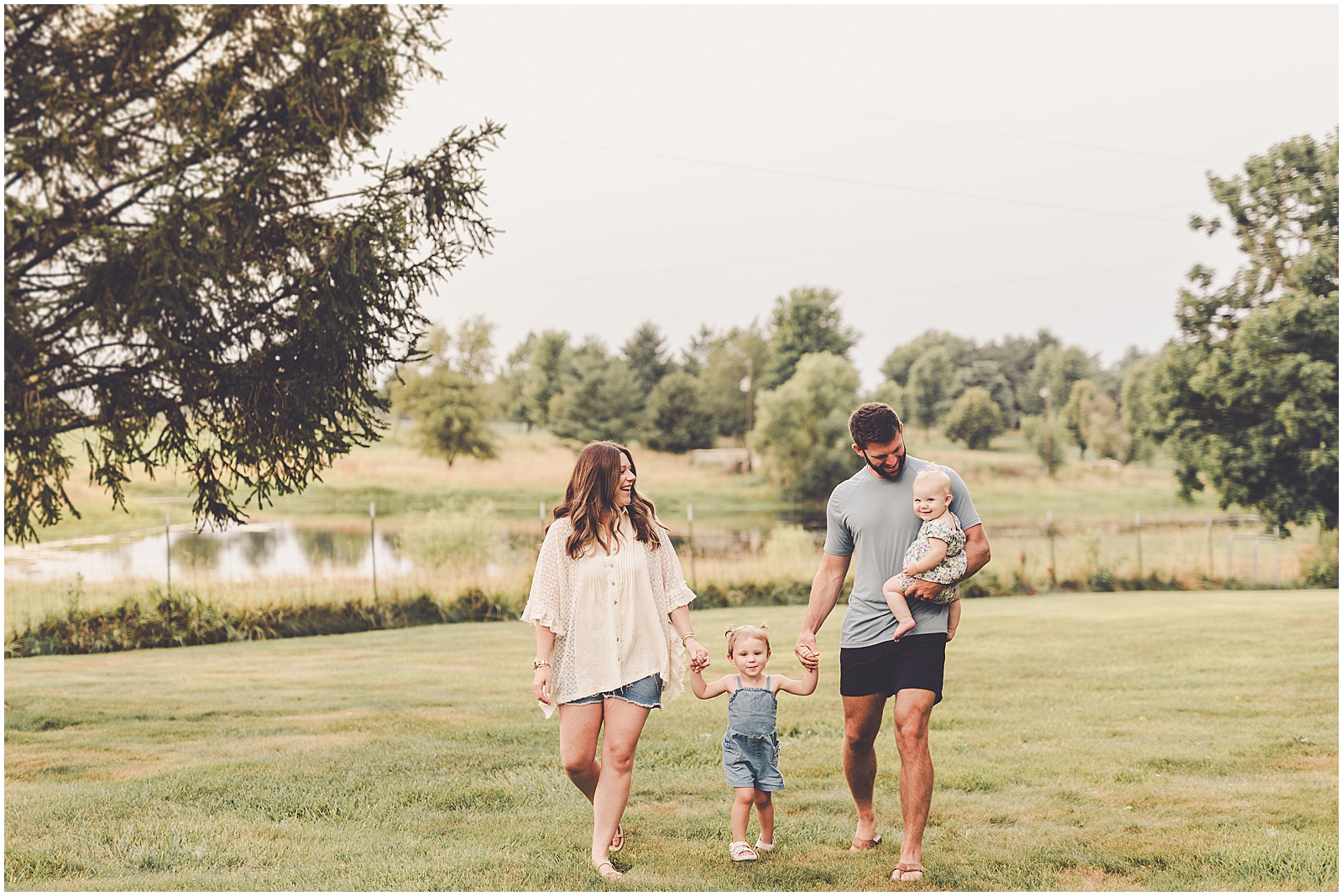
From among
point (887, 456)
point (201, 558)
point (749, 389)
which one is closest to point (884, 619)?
point (887, 456)

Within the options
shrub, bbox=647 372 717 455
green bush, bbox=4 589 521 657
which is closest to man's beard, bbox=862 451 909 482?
green bush, bbox=4 589 521 657

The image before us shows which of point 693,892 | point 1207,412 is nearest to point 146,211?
point 693,892

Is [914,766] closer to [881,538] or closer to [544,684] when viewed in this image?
[881,538]

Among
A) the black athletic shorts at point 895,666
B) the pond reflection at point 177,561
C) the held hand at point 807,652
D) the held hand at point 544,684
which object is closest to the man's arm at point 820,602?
the held hand at point 807,652

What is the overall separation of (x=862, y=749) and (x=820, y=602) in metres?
0.67

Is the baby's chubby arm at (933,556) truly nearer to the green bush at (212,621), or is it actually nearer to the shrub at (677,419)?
the green bush at (212,621)

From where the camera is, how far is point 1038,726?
7711 mm

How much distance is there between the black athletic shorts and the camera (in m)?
4.43

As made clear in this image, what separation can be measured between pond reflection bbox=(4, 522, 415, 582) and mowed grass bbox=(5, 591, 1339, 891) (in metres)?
4.50

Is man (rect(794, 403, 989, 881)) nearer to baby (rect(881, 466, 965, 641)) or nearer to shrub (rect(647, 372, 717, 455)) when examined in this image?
baby (rect(881, 466, 965, 641))

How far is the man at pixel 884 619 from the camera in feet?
14.4

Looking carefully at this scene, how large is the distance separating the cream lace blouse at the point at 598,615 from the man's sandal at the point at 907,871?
1.14 metres

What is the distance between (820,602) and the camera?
4.71 m

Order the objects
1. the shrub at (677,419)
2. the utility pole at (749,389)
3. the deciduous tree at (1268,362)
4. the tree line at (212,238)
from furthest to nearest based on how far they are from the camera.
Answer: the shrub at (677,419) → the utility pole at (749,389) → the deciduous tree at (1268,362) → the tree line at (212,238)
